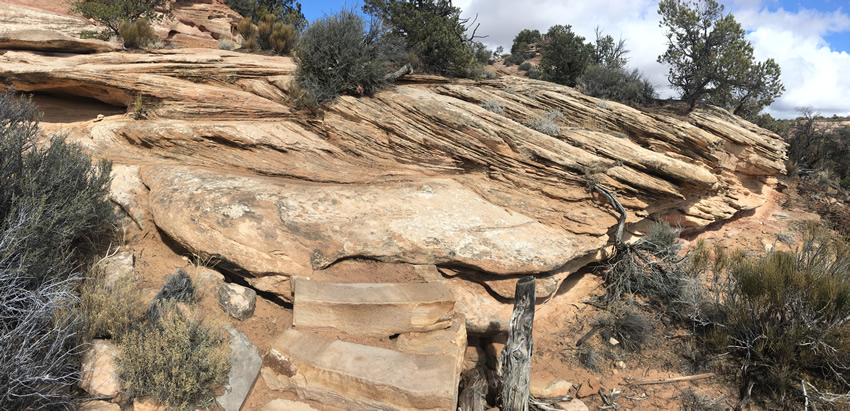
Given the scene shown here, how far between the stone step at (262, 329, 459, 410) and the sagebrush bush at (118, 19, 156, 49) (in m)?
9.24

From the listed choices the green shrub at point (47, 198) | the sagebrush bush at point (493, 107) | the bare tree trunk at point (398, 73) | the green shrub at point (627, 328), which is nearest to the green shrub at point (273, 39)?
the bare tree trunk at point (398, 73)

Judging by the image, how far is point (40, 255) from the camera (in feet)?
12.9

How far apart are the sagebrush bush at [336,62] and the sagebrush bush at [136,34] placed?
434cm

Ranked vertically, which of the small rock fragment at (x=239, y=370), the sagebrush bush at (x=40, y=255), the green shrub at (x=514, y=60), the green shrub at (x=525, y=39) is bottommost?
the small rock fragment at (x=239, y=370)

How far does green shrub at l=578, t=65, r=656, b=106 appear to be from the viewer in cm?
1170

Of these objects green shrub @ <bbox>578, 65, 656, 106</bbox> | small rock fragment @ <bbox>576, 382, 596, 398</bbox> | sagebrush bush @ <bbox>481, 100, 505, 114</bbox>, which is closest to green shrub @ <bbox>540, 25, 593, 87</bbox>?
green shrub @ <bbox>578, 65, 656, 106</bbox>

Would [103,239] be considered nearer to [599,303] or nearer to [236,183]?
[236,183]

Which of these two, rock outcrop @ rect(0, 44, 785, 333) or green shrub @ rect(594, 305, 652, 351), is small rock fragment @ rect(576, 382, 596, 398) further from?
rock outcrop @ rect(0, 44, 785, 333)

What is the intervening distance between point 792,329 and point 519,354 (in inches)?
152

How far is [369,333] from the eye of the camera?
4793 millimetres

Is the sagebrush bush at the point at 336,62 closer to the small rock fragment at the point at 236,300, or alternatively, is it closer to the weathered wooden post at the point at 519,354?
the small rock fragment at the point at 236,300

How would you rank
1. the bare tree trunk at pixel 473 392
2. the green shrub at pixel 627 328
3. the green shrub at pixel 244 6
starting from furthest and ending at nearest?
the green shrub at pixel 244 6 < the green shrub at pixel 627 328 < the bare tree trunk at pixel 473 392

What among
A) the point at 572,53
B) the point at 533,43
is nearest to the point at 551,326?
the point at 572,53

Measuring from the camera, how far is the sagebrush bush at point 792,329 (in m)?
4.91
